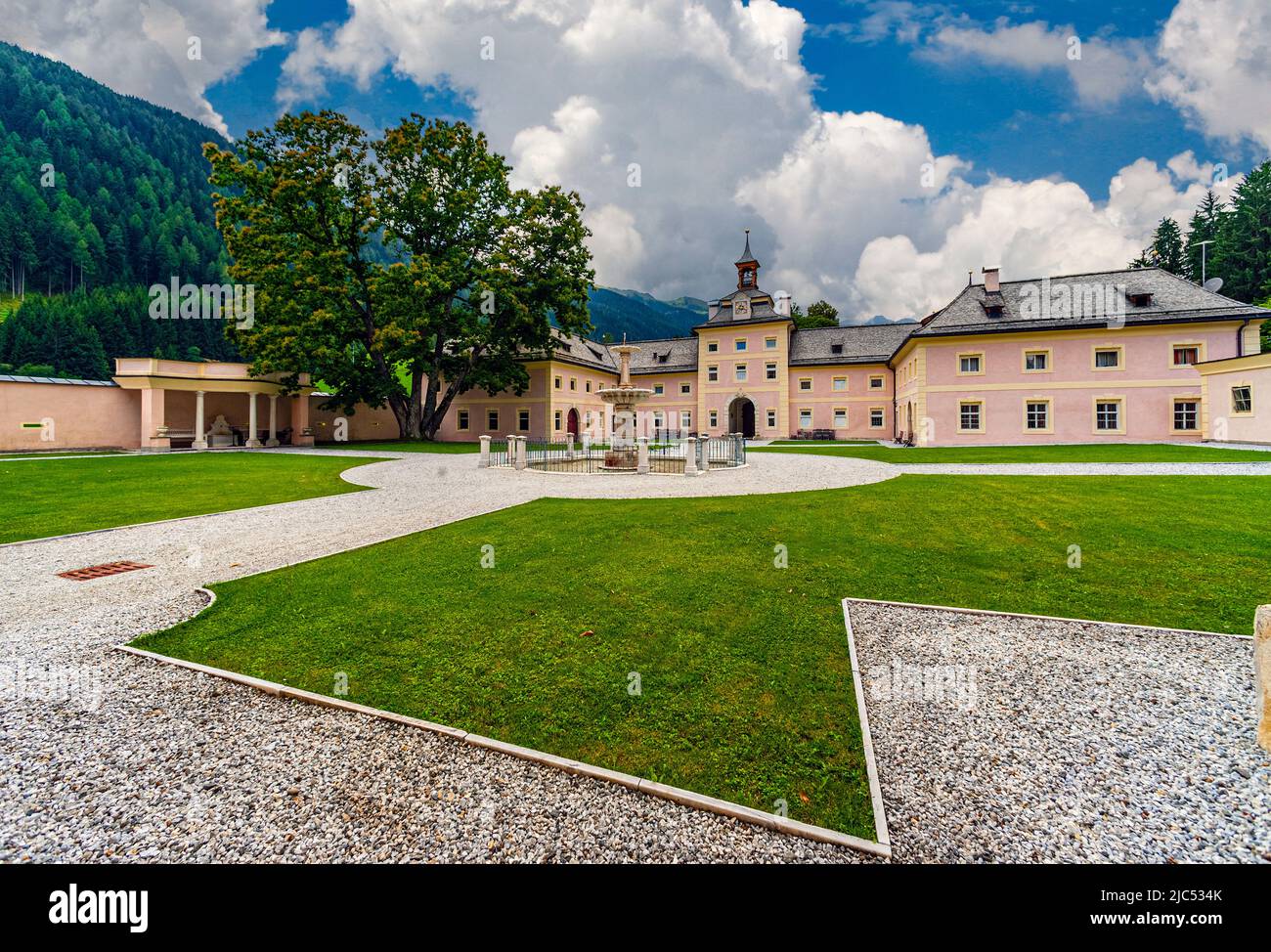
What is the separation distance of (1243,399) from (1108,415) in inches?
215

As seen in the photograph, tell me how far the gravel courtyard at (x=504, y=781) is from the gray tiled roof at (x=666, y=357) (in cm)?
4864

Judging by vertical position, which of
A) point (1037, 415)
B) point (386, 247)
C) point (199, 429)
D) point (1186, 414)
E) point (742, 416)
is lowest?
point (199, 429)

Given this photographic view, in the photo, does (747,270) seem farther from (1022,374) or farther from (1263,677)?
(1263,677)

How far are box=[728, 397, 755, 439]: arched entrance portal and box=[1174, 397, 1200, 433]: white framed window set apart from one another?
88.6ft

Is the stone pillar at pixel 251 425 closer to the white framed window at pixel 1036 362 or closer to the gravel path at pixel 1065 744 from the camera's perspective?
the gravel path at pixel 1065 744

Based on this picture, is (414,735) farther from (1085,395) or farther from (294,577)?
(1085,395)

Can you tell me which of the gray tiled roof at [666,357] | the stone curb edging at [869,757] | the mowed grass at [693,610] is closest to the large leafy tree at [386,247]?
the gray tiled roof at [666,357]

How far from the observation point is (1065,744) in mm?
3469

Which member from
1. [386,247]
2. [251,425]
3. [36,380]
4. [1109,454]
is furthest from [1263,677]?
[36,380]

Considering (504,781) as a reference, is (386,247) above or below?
above

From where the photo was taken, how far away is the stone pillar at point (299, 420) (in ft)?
126

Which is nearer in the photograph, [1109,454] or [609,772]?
[609,772]

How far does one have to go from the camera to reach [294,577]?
6.89 metres
